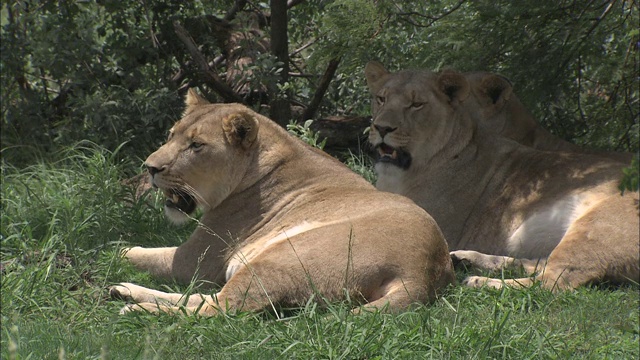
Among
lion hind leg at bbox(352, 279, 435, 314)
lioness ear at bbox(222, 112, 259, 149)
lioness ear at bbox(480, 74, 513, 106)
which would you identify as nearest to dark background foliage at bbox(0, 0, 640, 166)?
lioness ear at bbox(480, 74, 513, 106)

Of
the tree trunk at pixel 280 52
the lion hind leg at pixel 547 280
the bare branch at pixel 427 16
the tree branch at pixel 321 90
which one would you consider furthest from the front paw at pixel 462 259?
the tree trunk at pixel 280 52

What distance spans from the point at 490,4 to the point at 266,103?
2.96 m

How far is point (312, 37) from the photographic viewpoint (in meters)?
10.2

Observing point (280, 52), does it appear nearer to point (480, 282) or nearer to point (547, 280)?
point (480, 282)

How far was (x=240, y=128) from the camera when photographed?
5.96 metres

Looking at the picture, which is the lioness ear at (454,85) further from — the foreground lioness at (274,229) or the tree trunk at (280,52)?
the tree trunk at (280,52)

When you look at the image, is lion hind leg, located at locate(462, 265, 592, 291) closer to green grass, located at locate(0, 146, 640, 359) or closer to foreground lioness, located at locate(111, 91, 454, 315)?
green grass, located at locate(0, 146, 640, 359)

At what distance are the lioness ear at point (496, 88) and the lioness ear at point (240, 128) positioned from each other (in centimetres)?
207

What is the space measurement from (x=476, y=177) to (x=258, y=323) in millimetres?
2857

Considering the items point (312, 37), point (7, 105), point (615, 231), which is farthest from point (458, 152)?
point (7, 105)

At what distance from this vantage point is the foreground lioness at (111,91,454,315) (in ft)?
16.1

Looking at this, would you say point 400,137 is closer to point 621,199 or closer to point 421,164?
point 421,164

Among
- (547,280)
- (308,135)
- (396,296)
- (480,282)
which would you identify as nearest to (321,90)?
(308,135)

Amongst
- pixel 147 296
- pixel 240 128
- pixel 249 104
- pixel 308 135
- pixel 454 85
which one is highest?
pixel 454 85
